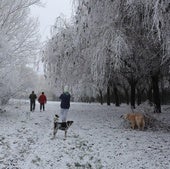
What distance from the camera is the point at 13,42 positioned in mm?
21500

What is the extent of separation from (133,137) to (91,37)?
512cm

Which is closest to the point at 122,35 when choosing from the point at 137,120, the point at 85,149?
the point at 137,120

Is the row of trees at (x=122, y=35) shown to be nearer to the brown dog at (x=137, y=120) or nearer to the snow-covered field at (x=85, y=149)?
the brown dog at (x=137, y=120)

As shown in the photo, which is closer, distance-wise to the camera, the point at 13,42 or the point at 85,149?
the point at 85,149

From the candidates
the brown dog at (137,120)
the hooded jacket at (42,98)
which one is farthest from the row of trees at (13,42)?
the brown dog at (137,120)

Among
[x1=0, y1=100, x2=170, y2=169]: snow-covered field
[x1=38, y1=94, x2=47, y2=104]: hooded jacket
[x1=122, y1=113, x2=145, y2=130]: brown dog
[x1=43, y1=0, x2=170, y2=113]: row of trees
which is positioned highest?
[x1=43, y1=0, x2=170, y2=113]: row of trees

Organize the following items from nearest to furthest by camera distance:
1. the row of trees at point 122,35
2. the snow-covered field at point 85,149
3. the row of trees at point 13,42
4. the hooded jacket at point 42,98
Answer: the snow-covered field at point 85,149 → the row of trees at point 122,35 → the row of trees at point 13,42 → the hooded jacket at point 42,98

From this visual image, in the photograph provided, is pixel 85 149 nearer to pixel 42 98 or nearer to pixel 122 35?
pixel 122 35

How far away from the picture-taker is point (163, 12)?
11.1m

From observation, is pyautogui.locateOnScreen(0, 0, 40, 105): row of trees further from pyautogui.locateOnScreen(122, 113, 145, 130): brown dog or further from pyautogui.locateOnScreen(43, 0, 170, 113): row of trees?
pyautogui.locateOnScreen(122, 113, 145, 130): brown dog

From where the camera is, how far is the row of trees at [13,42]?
65.1ft

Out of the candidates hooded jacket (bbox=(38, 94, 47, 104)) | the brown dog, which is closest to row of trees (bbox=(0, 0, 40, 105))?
hooded jacket (bbox=(38, 94, 47, 104))

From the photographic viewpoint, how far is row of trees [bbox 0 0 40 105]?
1984cm

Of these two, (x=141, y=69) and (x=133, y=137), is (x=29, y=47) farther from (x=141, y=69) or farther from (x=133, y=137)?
(x=133, y=137)
